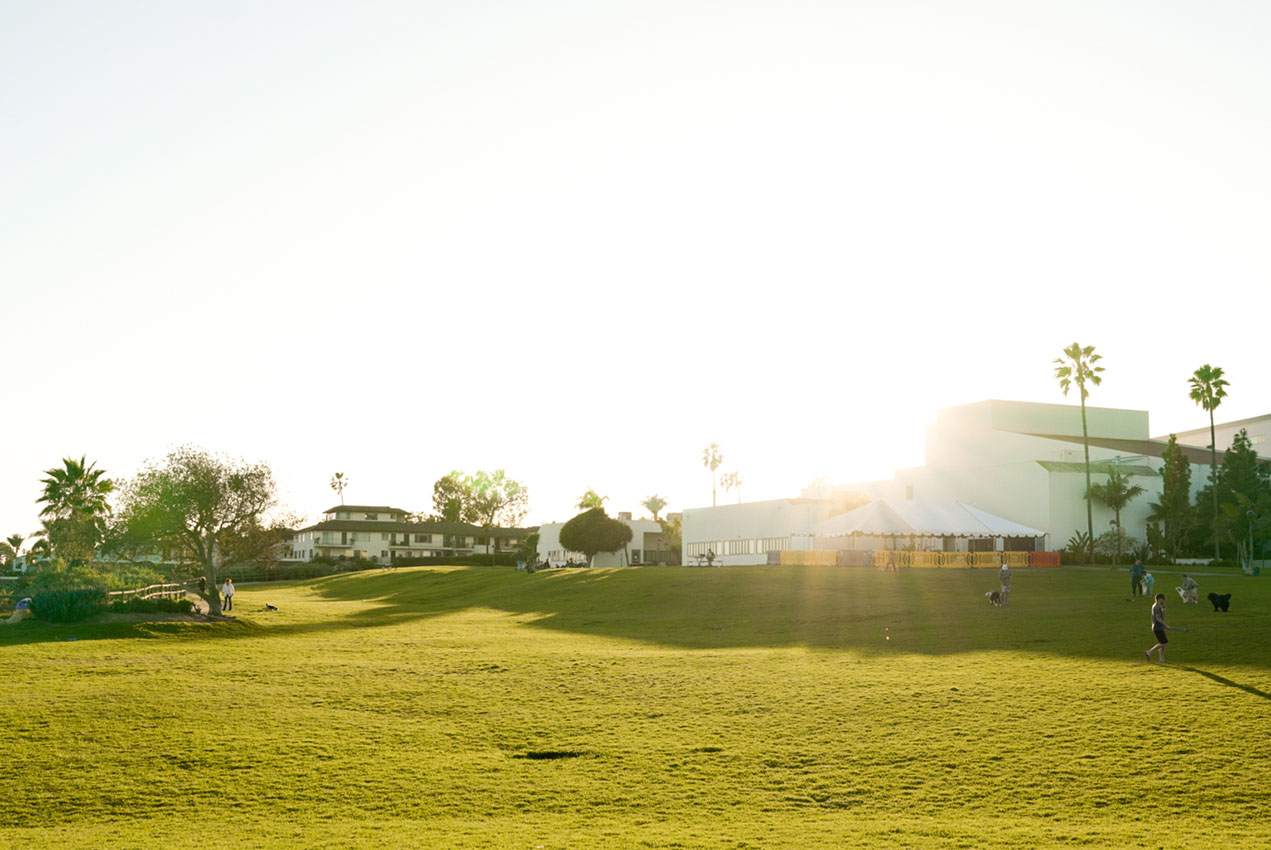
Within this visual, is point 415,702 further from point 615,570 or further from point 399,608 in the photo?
point 615,570

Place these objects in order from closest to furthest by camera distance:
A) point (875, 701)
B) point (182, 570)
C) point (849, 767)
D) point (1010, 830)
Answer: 1. point (1010, 830)
2. point (849, 767)
3. point (875, 701)
4. point (182, 570)

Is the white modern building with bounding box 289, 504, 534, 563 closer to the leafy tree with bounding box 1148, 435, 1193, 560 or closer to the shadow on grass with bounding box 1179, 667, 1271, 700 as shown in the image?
the leafy tree with bounding box 1148, 435, 1193, 560

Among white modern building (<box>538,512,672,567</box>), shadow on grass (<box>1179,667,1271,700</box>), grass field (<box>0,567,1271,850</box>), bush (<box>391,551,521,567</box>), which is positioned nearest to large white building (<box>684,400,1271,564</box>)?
white modern building (<box>538,512,672,567</box>)

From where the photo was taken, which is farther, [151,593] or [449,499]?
[449,499]

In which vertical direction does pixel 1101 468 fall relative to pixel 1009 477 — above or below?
above

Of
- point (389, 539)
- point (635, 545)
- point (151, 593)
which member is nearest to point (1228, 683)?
point (151, 593)

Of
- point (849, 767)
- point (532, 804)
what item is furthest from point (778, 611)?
point (532, 804)

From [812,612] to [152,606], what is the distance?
91.3 feet

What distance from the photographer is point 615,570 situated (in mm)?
74188

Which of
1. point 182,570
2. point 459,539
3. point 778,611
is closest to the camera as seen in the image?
point 778,611

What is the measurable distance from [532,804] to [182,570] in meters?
65.7

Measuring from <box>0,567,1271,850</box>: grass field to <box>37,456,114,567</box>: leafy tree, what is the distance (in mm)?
22303

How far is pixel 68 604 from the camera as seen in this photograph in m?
37.8

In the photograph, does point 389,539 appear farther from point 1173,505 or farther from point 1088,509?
point 1173,505
